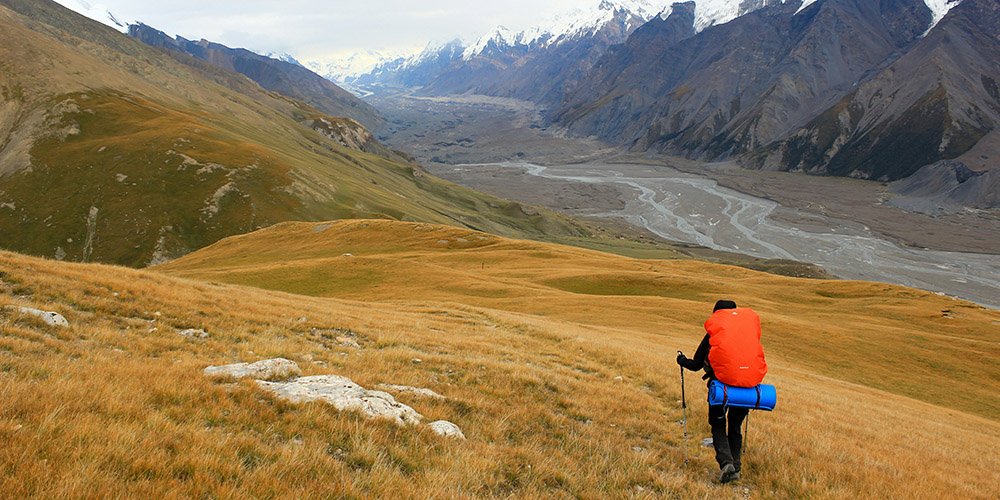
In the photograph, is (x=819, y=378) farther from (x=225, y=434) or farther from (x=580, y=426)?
(x=225, y=434)

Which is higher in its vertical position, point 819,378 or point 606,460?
point 606,460

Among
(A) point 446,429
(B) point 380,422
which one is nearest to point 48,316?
(B) point 380,422

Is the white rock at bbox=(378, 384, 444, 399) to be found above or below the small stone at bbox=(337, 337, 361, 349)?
above

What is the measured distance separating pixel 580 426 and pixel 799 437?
18.9 feet

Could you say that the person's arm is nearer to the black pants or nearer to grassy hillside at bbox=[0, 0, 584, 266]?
the black pants

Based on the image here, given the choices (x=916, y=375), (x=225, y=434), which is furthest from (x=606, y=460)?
(x=916, y=375)

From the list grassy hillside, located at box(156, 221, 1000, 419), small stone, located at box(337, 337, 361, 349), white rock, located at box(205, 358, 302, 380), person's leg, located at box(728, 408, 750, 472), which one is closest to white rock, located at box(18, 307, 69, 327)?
white rock, located at box(205, 358, 302, 380)

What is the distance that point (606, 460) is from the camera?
938 cm

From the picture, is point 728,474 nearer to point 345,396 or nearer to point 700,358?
point 700,358

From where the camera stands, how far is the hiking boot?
372 inches

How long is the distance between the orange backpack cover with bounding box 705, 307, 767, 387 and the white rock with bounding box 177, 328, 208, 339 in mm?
13824

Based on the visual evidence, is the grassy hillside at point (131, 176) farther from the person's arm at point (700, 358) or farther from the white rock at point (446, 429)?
the person's arm at point (700, 358)

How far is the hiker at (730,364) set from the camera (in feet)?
31.5

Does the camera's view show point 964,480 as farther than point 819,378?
No
